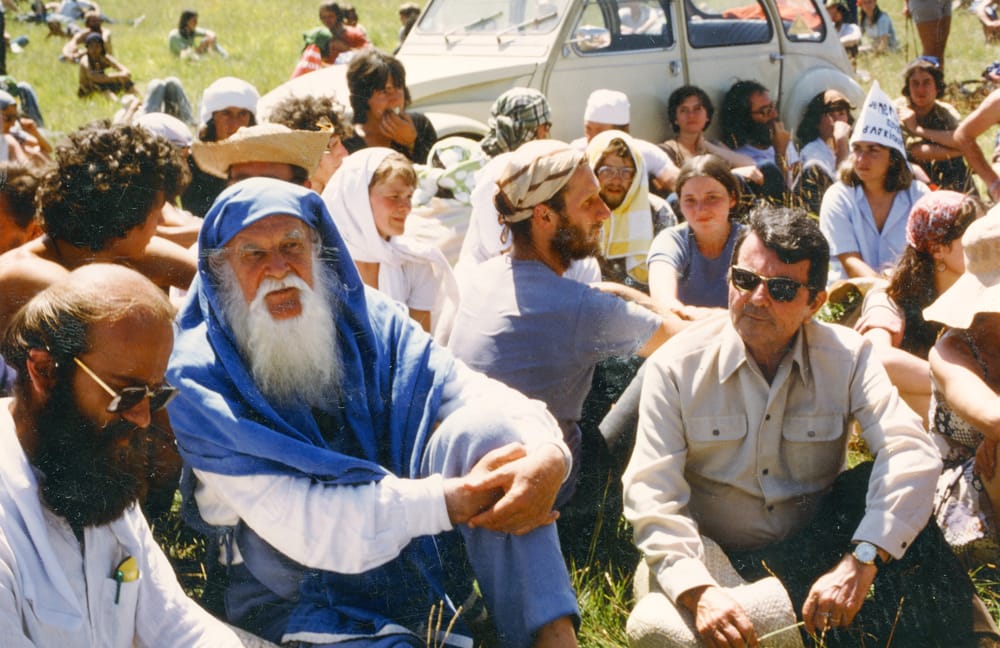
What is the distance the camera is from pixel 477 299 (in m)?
3.83

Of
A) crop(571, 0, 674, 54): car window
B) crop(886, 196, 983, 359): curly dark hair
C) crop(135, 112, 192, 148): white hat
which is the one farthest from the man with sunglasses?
crop(571, 0, 674, 54): car window

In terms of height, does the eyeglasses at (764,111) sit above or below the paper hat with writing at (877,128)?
below

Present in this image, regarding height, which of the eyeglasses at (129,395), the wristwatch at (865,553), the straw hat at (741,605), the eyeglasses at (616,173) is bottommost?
the straw hat at (741,605)

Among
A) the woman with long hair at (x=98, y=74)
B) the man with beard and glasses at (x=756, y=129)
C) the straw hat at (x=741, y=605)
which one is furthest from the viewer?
the woman with long hair at (x=98, y=74)

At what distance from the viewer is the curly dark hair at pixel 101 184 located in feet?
12.6

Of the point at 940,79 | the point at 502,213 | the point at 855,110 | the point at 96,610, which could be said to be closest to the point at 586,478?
the point at 502,213

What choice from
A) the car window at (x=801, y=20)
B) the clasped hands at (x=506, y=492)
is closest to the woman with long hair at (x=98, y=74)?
the car window at (x=801, y=20)

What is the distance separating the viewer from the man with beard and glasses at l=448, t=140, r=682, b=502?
3.69 m

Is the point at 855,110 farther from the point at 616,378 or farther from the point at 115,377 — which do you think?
the point at 115,377

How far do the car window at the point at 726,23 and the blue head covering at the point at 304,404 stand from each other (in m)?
6.19

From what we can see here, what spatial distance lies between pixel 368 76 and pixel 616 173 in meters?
1.84

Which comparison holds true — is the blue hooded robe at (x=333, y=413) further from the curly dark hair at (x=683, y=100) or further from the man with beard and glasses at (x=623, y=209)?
the curly dark hair at (x=683, y=100)

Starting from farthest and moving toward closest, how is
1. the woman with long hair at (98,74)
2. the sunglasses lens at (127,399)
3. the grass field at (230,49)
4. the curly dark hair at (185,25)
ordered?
the curly dark hair at (185,25) → the woman with long hair at (98,74) → the grass field at (230,49) → the sunglasses lens at (127,399)

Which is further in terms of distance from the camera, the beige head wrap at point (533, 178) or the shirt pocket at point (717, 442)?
the beige head wrap at point (533, 178)
